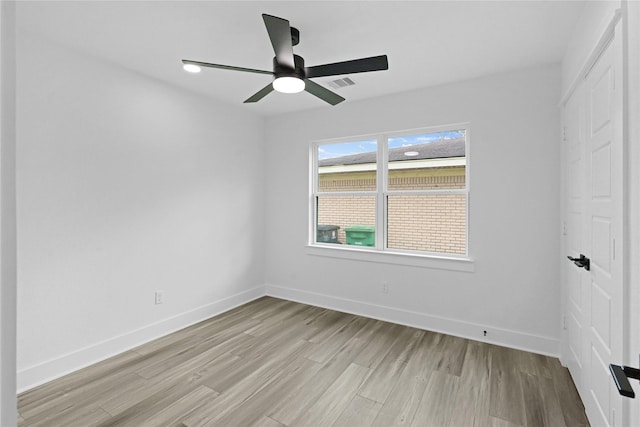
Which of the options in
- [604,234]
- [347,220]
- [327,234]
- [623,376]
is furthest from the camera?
[327,234]

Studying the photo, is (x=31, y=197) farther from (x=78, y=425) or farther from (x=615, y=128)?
(x=615, y=128)

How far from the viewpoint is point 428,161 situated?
3.61 meters

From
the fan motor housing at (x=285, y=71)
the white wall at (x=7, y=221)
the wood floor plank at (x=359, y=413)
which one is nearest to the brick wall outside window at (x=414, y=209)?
the wood floor plank at (x=359, y=413)

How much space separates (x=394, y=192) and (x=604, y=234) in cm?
224

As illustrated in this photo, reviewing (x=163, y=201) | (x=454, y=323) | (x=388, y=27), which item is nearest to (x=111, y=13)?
(x=163, y=201)

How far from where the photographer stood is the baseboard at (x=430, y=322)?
9.57 feet

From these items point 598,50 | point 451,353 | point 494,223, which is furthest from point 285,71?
point 451,353

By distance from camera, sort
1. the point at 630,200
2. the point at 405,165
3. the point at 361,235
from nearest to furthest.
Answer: the point at 630,200 → the point at 405,165 → the point at 361,235

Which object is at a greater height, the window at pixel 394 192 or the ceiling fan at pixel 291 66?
the ceiling fan at pixel 291 66

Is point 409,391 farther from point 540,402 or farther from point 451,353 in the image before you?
point 540,402

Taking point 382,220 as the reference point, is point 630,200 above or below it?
above

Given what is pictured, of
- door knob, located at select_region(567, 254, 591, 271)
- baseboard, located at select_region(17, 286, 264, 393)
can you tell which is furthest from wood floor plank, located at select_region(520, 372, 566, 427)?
baseboard, located at select_region(17, 286, 264, 393)

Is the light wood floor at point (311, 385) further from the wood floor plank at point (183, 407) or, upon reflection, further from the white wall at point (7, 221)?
the white wall at point (7, 221)

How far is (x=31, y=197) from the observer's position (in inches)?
92.7
